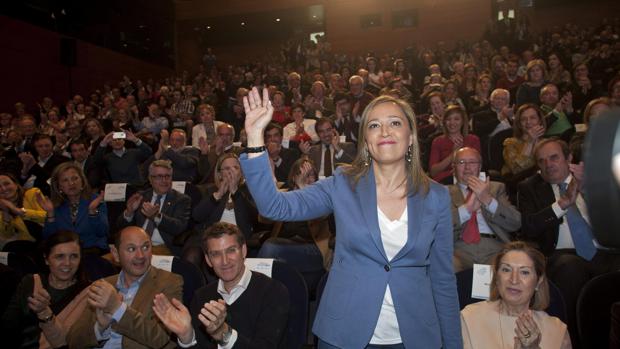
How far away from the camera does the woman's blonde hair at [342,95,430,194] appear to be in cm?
167

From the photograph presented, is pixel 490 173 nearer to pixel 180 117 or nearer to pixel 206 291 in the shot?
pixel 206 291

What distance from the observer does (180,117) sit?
8039 mm

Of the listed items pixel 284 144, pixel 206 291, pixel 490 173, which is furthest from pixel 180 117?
pixel 206 291

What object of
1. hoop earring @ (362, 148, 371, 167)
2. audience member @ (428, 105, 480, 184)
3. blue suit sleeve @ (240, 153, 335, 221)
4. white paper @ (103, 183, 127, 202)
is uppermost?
audience member @ (428, 105, 480, 184)

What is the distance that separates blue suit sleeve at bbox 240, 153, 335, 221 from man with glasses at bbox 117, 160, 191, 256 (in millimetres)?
2577

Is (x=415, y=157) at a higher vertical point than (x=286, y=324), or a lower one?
higher

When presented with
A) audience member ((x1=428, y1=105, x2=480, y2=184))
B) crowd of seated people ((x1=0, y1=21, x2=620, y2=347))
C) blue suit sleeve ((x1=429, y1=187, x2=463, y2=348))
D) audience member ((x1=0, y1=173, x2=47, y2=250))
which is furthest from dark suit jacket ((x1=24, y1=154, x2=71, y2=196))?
blue suit sleeve ((x1=429, y1=187, x2=463, y2=348))

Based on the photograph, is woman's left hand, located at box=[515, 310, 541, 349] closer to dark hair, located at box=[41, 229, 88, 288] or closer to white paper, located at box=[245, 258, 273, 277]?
white paper, located at box=[245, 258, 273, 277]

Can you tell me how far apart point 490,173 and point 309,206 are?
3.23m

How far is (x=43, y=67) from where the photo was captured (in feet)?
39.1

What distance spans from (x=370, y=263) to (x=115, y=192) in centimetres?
376

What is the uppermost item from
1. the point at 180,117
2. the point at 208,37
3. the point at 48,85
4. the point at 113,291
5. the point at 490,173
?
the point at 208,37

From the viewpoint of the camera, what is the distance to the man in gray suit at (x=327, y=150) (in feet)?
17.4

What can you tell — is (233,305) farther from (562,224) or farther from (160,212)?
(562,224)
